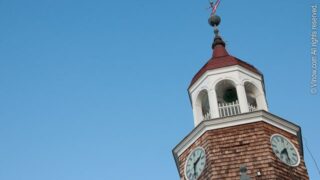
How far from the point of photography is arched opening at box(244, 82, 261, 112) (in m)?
27.7

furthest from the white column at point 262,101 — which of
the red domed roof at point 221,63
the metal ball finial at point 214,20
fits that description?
the metal ball finial at point 214,20

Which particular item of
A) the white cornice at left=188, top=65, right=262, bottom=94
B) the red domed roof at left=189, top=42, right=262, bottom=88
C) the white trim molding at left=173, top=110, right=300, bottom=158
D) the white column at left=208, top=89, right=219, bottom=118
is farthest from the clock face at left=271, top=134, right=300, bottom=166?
the red domed roof at left=189, top=42, right=262, bottom=88

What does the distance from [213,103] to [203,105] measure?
88.1 inches

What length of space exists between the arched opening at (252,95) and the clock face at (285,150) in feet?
8.70

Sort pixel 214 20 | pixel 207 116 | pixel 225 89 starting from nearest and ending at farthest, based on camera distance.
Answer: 1. pixel 207 116
2. pixel 225 89
3. pixel 214 20

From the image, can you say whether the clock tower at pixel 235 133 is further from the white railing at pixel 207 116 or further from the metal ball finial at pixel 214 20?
the metal ball finial at pixel 214 20

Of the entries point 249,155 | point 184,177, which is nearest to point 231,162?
point 249,155

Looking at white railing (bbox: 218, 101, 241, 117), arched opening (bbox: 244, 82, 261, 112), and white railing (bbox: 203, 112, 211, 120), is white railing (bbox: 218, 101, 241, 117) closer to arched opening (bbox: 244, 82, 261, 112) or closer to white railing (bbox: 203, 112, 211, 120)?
white railing (bbox: 203, 112, 211, 120)

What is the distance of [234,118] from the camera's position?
25.1 meters

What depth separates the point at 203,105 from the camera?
1125 inches

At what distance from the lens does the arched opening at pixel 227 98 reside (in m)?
26.4

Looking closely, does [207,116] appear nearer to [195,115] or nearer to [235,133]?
[195,115]

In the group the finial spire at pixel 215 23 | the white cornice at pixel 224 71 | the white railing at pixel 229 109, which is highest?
the finial spire at pixel 215 23

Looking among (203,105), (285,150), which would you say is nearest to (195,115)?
(203,105)
